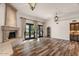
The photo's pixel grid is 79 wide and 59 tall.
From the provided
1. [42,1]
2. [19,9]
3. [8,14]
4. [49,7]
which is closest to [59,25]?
[49,7]

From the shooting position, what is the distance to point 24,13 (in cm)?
378

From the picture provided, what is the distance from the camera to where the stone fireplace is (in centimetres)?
378

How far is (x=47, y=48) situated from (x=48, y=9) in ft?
4.87

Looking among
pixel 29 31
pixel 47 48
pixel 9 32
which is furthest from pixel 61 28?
pixel 9 32

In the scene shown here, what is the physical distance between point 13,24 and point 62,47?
199cm

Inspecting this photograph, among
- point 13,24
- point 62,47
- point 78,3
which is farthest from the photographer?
point 62,47

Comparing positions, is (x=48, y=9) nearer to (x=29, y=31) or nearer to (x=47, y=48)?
(x=29, y=31)

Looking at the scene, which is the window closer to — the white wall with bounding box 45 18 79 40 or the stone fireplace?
the stone fireplace

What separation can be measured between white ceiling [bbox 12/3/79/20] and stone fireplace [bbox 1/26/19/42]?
713mm

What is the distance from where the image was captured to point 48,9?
3822 mm

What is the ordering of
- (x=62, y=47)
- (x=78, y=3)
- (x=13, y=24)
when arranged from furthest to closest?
1. (x=62, y=47)
2. (x=13, y=24)
3. (x=78, y=3)

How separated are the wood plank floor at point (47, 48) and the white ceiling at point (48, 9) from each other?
98cm

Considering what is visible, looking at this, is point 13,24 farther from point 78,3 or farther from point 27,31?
point 78,3

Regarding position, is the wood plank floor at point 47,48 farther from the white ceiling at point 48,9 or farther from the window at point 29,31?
the white ceiling at point 48,9
